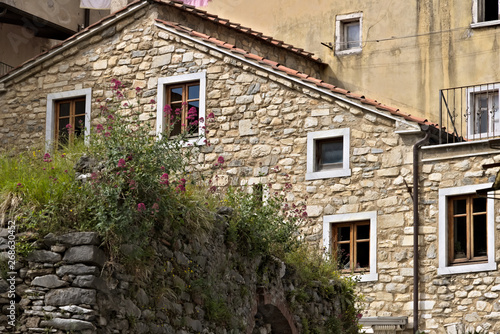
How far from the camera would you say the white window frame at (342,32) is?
20.3 meters

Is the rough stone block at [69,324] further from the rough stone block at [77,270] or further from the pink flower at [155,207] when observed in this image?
the pink flower at [155,207]

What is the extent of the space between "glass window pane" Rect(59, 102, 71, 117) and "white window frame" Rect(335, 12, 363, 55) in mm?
5668

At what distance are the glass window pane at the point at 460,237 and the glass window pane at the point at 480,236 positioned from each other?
6.7 inches

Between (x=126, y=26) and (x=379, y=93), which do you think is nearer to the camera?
(x=126, y=26)

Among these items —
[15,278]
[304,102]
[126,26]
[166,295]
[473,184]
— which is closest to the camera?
[15,278]

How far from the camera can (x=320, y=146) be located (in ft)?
56.5

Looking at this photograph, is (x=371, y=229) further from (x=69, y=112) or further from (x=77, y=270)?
(x=77, y=270)

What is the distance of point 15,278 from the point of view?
819 centimetres

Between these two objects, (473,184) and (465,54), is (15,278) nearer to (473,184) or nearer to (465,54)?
(473,184)

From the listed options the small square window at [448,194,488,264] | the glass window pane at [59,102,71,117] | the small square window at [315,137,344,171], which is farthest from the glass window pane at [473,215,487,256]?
the glass window pane at [59,102,71,117]

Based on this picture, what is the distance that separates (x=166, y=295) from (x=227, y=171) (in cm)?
859

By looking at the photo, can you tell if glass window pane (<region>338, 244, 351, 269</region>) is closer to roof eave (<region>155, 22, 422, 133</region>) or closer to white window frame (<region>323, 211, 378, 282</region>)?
white window frame (<region>323, 211, 378, 282</region>)

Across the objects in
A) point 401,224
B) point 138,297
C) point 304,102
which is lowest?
point 138,297

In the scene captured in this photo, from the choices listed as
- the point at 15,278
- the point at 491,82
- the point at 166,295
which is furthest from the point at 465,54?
the point at 15,278
